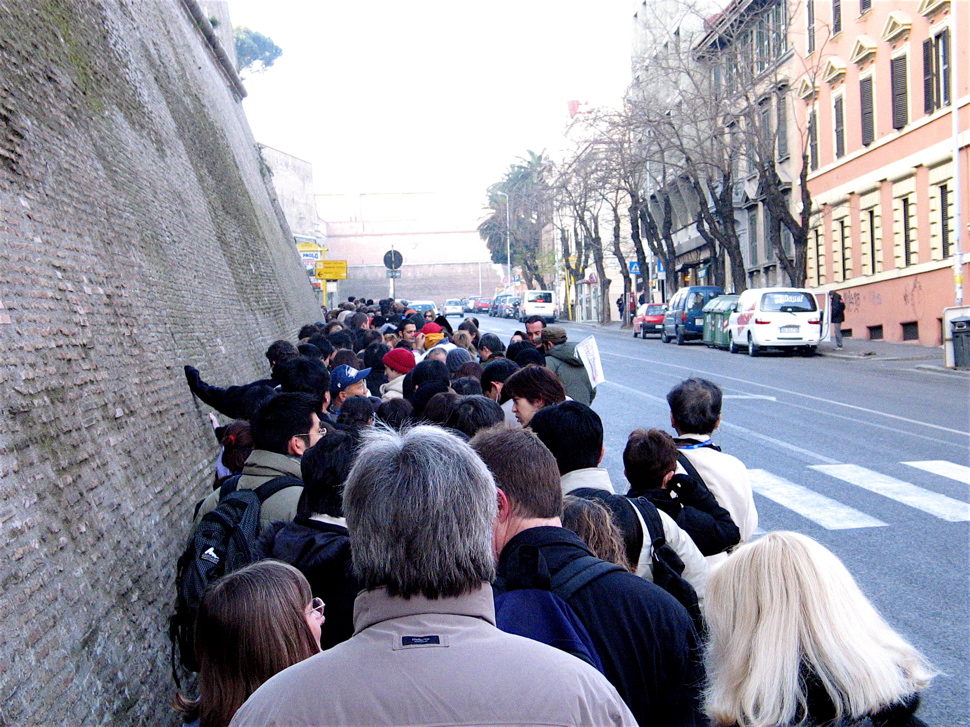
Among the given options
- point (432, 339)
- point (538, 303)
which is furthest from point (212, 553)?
point (538, 303)

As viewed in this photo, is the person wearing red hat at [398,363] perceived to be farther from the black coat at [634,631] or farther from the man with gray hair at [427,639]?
the man with gray hair at [427,639]

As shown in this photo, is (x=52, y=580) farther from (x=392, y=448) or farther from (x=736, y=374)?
(x=736, y=374)

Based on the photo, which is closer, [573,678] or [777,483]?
[573,678]

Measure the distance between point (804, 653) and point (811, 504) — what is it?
724cm

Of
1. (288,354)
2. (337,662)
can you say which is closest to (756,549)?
(337,662)

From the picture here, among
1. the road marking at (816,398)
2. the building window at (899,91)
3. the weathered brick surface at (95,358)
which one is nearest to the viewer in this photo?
the weathered brick surface at (95,358)

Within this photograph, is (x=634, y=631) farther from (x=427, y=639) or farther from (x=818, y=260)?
(x=818, y=260)

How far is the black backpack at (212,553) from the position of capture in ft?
12.0

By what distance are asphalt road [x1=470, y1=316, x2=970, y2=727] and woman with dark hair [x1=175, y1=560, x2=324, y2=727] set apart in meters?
3.46

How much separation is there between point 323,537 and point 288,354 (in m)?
6.55

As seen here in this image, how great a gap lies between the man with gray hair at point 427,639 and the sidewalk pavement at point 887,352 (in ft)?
68.8

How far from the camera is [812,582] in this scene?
262cm

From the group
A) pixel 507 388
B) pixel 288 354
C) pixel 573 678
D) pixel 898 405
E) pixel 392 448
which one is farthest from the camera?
pixel 898 405

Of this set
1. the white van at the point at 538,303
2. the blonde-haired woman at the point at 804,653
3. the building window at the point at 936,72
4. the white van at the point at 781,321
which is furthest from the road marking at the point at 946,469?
the white van at the point at 538,303
